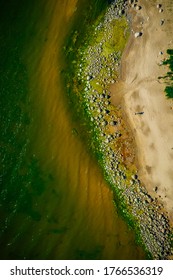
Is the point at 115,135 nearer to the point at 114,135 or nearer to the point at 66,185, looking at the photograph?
the point at 114,135

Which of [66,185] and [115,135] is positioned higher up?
[115,135]

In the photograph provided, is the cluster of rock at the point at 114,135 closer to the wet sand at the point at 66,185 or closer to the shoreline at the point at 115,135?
the shoreline at the point at 115,135

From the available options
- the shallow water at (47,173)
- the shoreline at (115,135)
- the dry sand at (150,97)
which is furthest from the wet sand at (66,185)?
the dry sand at (150,97)

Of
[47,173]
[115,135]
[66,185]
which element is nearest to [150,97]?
[115,135]

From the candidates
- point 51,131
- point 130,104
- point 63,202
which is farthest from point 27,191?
point 130,104

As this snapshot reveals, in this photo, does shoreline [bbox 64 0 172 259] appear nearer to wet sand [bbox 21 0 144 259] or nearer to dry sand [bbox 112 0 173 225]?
dry sand [bbox 112 0 173 225]

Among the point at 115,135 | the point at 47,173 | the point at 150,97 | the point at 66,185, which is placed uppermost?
the point at 150,97

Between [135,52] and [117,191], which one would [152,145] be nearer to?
[117,191]
